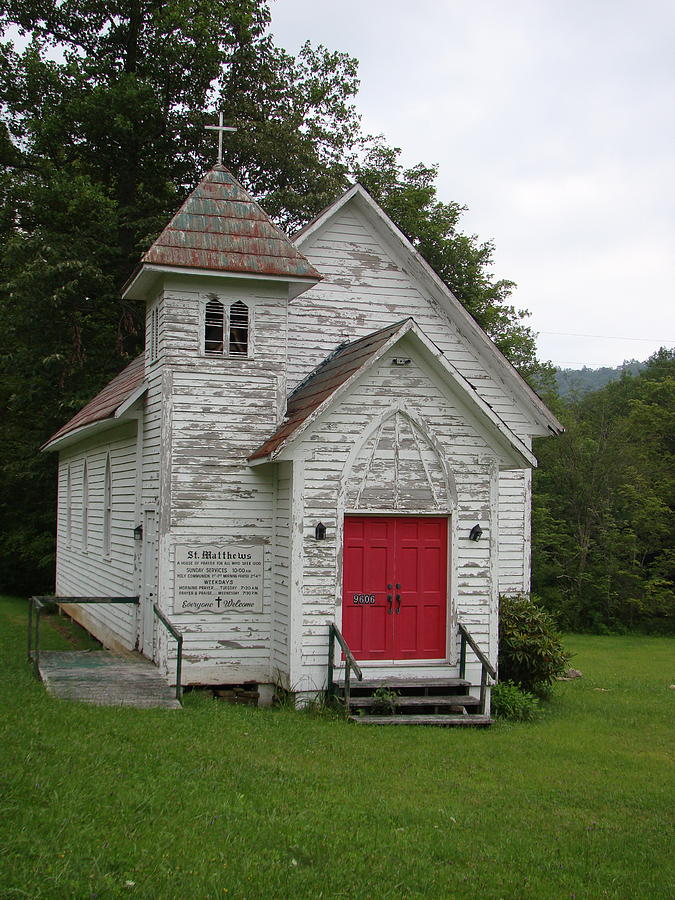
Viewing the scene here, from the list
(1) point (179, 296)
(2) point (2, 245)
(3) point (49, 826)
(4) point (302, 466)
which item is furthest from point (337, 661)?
(2) point (2, 245)

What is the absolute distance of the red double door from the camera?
13008 mm

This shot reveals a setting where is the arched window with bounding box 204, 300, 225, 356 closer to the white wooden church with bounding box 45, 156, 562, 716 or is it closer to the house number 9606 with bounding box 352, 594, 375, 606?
the white wooden church with bounding box 45, 156, 562, 716

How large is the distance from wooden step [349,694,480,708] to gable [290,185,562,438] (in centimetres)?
626

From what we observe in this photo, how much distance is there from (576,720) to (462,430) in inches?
177

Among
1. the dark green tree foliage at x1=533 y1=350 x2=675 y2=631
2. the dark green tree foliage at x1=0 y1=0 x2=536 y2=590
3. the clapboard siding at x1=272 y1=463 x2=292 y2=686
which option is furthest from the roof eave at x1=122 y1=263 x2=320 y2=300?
the dark green tree foliage at x1=533 y1=350 x2=675 y2=631

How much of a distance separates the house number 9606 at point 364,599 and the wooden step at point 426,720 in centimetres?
161

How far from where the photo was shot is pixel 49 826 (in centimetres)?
647

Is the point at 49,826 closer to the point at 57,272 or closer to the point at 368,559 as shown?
the point at 368,559

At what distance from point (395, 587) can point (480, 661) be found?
59.7 inches

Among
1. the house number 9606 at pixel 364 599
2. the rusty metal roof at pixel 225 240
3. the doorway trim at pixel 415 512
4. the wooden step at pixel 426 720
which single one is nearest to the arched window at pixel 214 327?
the rusty metal roof at pixel 225 240

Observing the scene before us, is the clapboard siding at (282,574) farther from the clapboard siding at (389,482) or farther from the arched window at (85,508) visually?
the arched window at (85,508)

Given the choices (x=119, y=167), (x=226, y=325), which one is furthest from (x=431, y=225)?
(x=226, y=325)

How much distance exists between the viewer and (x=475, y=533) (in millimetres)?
13250

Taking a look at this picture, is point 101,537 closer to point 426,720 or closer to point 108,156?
point 426,720
